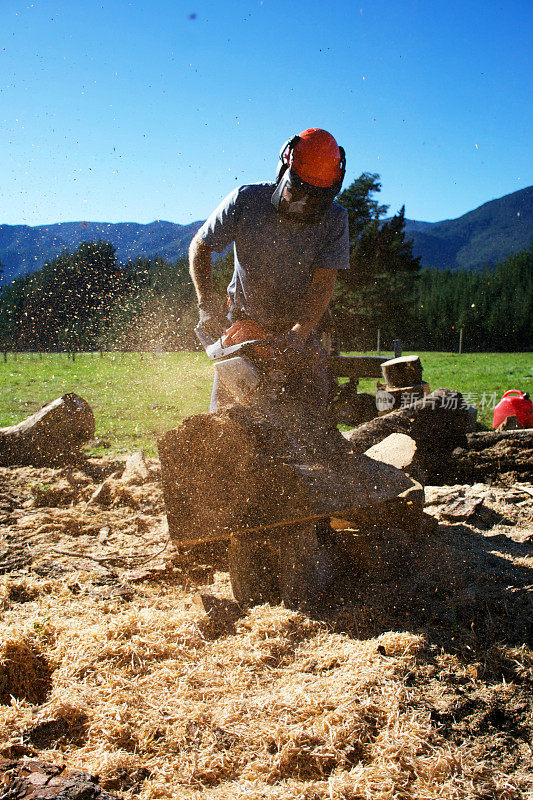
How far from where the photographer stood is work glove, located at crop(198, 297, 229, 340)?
3250 mm

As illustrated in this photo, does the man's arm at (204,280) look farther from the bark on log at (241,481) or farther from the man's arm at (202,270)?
the bark on log at (241,481)

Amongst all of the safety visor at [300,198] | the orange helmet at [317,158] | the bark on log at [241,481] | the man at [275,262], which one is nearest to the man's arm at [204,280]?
the man at [275,262]

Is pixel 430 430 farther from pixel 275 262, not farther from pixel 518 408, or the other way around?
pixel 275 262

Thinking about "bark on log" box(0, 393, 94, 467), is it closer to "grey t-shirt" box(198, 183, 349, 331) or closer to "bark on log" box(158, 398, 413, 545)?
"grey t-shirt" box(198, 183, 349, 331)

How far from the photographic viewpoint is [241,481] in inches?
88.1

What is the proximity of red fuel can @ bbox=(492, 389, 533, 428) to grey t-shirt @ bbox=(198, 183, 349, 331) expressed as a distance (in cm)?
357

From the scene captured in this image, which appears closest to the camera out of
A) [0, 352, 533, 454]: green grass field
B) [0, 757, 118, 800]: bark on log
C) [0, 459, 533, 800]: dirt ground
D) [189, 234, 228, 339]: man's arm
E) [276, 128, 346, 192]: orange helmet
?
[0, 757, 118, 800]: bark on log

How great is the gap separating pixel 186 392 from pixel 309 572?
945 centimetres

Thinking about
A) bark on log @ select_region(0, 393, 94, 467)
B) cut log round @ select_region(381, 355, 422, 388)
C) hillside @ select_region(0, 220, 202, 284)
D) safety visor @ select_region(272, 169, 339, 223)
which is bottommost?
bark on log @ select_region(0, 393, 94, 467)

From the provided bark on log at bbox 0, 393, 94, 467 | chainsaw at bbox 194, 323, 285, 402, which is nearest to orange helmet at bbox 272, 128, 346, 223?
chainsaw at bbox 194, 323, 285, 402

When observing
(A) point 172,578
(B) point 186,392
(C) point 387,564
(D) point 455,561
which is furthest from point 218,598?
(B) point 186,392

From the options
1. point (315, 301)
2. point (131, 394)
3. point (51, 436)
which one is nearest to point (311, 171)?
point (315, 301)

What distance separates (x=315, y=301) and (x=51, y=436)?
3.36 metres

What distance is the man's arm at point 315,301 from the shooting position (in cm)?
323
